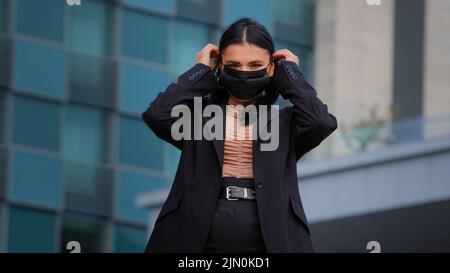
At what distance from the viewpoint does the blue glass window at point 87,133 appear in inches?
1294

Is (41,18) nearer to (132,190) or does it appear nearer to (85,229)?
(132,190)

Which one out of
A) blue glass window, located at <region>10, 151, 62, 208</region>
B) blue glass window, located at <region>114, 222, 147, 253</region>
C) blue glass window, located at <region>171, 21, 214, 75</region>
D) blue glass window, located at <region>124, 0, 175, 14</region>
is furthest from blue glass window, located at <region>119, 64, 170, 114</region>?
blue glass window, located at <region>114, 222, 147, 253</region>

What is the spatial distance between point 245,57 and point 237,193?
30.0 inches

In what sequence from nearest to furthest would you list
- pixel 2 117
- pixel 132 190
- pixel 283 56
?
pixel 283 56
pixel 2 117
pixel 132 190

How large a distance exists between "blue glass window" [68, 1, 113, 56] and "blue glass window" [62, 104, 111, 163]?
111 centimetres

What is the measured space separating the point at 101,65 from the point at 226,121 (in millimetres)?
23407

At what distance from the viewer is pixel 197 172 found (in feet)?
32.2

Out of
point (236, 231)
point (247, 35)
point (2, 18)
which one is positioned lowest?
point (236, 231)

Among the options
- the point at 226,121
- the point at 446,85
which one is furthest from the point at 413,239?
the point at 226,121

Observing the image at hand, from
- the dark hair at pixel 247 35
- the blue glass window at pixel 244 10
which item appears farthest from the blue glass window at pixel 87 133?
the dark hair at pixel 247 35

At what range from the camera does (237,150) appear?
9859 mm

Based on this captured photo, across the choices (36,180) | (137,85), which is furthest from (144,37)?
(36,180)

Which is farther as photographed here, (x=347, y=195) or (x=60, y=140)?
(x=60, y=140)
